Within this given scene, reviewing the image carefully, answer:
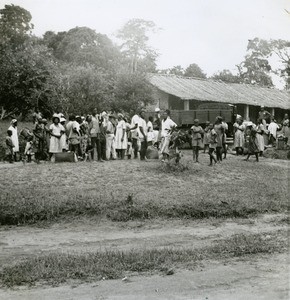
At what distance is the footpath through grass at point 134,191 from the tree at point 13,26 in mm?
7107

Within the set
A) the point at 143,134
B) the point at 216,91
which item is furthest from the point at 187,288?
the point at 216,91

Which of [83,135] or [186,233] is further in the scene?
[83,135]

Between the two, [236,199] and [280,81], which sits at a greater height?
[280,81]

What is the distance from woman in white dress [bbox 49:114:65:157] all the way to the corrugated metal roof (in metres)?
13.8

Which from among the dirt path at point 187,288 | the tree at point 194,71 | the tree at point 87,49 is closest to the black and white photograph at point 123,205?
the dirt path at point 187,288

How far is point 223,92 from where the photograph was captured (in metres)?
31.8

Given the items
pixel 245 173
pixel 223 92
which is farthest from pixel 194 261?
pixel 223 92

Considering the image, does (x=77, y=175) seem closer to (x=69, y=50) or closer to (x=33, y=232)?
(x=33, y=232)

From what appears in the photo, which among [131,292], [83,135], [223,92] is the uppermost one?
[223,92]

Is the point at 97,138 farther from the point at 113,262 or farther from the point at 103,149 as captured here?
the point at 113,262

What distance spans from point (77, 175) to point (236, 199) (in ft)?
13.3

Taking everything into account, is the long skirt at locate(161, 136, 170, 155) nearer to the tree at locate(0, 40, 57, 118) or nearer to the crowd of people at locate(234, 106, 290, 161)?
the crowd of people at locate(234, 106, 290, 161)

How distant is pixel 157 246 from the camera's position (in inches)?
261

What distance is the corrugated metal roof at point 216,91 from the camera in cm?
2831
